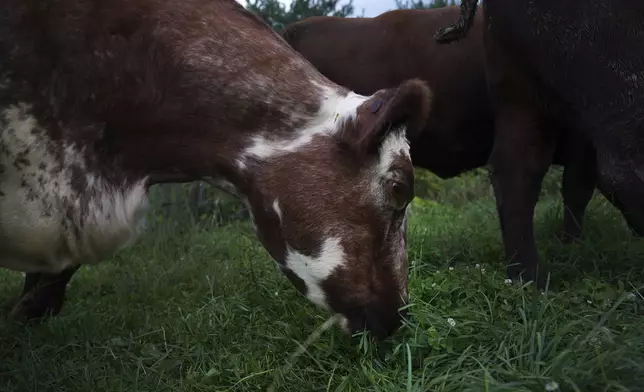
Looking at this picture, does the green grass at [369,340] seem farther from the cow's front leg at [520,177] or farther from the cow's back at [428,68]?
the cow's back at [428,68]

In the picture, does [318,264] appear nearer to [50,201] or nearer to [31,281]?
[50,201]

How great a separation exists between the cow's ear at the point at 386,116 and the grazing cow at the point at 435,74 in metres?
1.77

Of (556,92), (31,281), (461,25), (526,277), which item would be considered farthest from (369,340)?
(31,281)

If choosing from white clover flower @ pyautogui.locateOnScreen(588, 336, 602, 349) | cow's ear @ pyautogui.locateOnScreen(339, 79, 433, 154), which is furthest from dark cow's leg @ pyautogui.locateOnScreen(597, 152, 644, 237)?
cow's ear @ pyautogui.locateOnScreen(339, 79, 433, 154)

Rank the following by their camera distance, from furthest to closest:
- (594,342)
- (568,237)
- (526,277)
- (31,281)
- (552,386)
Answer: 1. (568,237)
2. (31,281)
3. (526,277)
4. (594,342)
5. (552,386)

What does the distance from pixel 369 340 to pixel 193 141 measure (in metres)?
0.90

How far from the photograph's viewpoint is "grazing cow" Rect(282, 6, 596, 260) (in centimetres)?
388

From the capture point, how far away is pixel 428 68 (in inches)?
158

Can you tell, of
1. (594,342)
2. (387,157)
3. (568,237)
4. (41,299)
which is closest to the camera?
(594,342)

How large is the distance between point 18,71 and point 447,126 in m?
2.55

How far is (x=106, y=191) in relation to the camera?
2.20 m

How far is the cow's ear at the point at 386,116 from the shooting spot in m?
2.00

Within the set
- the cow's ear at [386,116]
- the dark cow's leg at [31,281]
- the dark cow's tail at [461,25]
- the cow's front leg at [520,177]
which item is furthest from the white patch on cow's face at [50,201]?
the cow's front leg at [520,177]

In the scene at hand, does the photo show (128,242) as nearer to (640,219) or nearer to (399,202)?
(399,202)
